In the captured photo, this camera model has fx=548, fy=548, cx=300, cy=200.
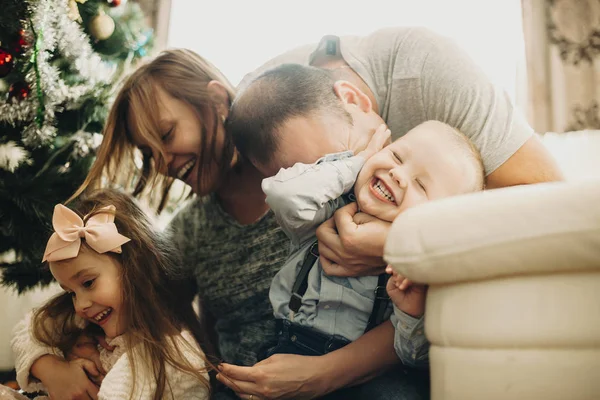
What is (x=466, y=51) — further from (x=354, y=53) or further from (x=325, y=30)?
(x=325, y=30)

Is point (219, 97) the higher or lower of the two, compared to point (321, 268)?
higher

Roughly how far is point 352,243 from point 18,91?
975mm

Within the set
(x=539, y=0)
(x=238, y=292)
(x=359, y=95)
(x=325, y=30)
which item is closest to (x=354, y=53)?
(x=359, y=95)

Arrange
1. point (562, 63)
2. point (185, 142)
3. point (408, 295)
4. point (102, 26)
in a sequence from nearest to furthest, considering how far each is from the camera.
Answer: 1. point (408, 295)
2. point (185, 142)
3. point (102, 26)
4. point (562, 63)

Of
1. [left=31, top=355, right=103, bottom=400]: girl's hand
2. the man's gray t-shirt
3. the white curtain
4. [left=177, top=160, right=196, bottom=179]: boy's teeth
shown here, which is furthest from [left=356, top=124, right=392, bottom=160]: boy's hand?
the white curtain

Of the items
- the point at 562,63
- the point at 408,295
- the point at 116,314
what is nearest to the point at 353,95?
the point at 408,295

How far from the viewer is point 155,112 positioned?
1.29 metres

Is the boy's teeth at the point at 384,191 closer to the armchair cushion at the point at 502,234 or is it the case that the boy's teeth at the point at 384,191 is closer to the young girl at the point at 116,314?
the armchair cushion at the point at 502,234

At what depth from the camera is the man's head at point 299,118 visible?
1058 mm

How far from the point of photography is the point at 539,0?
255cm

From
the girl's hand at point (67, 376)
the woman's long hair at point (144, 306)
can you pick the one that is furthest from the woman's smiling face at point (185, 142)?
the girl's hand at point (67, 376)

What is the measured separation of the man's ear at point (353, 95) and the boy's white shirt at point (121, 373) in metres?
0.60

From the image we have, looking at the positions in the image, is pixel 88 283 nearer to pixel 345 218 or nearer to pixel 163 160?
pixel 163 160

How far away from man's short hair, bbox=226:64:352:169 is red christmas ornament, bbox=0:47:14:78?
595 mm
